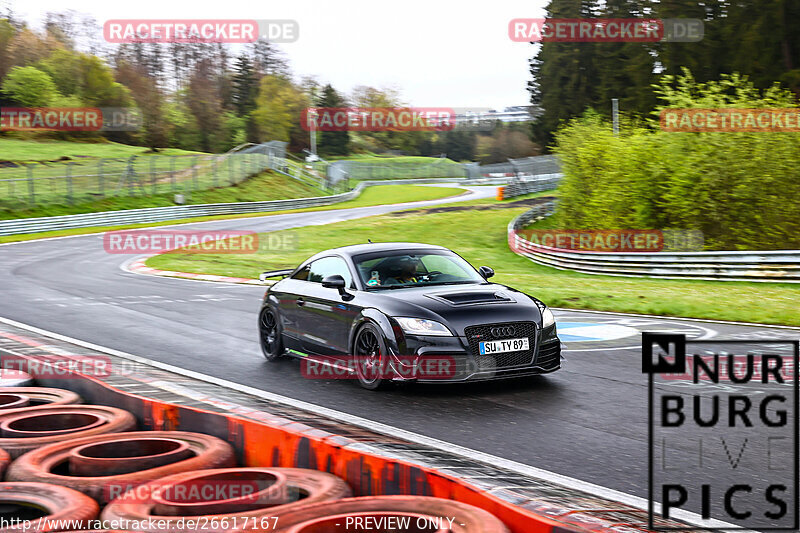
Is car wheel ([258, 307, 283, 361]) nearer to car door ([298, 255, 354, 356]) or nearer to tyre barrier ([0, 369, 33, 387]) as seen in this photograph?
car door ([298, 255, 354, 356])

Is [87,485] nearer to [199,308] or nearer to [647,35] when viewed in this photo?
[199,308]

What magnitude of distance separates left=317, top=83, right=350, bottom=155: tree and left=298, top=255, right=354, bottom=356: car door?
351 ft

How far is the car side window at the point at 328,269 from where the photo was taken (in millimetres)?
9875

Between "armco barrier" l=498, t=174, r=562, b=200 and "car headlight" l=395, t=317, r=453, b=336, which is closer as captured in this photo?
"car headlight" l=395, t=317, r=453, b=336

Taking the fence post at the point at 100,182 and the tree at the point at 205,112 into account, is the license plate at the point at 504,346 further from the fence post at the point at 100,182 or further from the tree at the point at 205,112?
the tree at the point at 205,112

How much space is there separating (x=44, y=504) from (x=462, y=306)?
4.92 meters

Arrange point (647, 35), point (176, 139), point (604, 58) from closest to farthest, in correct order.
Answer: point (647, 35) < point (604, 58) < point (176, 139)

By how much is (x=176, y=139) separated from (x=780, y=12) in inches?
2871

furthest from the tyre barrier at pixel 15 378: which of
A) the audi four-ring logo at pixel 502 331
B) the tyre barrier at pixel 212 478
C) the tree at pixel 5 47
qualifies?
the tree at pixel 5 47

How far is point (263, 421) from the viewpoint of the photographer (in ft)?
18.6

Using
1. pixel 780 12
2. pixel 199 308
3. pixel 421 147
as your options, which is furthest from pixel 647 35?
pixel 421 147

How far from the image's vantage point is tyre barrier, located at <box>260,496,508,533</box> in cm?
385

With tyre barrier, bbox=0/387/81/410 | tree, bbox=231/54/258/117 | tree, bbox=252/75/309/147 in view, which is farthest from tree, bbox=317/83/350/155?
tyre barrier, bbox=0/387/81/410

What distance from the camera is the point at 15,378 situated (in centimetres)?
823
